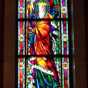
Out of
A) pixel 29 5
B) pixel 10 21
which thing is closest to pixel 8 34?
pixel 10 21

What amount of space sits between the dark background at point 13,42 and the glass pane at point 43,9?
0.26 m

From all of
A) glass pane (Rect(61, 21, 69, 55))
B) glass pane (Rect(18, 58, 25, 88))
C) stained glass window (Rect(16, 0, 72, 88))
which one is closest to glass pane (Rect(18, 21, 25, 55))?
stained glass window (Rect(16, 0, 72, 88))

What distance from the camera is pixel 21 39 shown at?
5.71 metres

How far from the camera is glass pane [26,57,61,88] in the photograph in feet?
18.2

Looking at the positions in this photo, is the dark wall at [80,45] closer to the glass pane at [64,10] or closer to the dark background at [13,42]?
the dark background at [13,42]

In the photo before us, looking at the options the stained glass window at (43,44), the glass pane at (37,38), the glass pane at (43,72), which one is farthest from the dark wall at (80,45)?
the glass pane at (37,38)

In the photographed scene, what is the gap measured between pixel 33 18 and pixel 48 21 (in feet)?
0.63

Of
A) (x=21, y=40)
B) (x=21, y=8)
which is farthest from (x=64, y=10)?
(x=21, y=40)

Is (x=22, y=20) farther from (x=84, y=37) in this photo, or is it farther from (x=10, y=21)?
(x=84, y=37)

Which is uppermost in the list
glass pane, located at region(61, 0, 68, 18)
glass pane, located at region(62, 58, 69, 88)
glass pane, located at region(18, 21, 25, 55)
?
glass pane, located at region(61, 0, 68, 18)

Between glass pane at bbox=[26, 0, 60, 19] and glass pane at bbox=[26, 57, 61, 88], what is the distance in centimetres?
56

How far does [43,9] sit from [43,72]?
32.1 inches

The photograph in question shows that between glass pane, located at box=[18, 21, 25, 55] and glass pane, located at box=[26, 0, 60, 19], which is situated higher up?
glass pane, located at box=[26, 0, 60, 19]

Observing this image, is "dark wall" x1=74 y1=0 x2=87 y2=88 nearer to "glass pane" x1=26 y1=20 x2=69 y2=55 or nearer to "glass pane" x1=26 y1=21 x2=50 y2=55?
"glass pane" x1=26 y1=20 x2=69 y2=55
